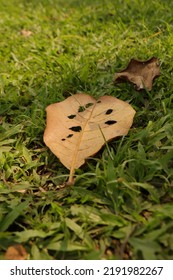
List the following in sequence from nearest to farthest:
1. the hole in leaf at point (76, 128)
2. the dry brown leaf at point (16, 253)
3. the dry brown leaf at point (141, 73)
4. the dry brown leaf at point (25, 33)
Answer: the dry brown leaf at point (16, 253), the hole in leaf at point (76, 128), the dry brown leaf at point (141, 73), the dry brown leaf at point (25, 33)

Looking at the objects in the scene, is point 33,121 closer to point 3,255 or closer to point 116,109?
point 116,109

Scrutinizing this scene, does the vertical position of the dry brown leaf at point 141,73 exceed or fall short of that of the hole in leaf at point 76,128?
it exceeds it

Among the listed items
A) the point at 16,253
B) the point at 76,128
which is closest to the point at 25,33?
the point at 76,128

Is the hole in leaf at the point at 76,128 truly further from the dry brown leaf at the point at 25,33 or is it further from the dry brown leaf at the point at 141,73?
the dry brown leaf at the point at 25,33

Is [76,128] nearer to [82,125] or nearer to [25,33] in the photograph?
[82,125]

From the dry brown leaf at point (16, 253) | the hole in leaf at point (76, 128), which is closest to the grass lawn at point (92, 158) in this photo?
the dry brown leaf at point (16, 253)

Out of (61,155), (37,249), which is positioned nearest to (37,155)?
(61,155)
